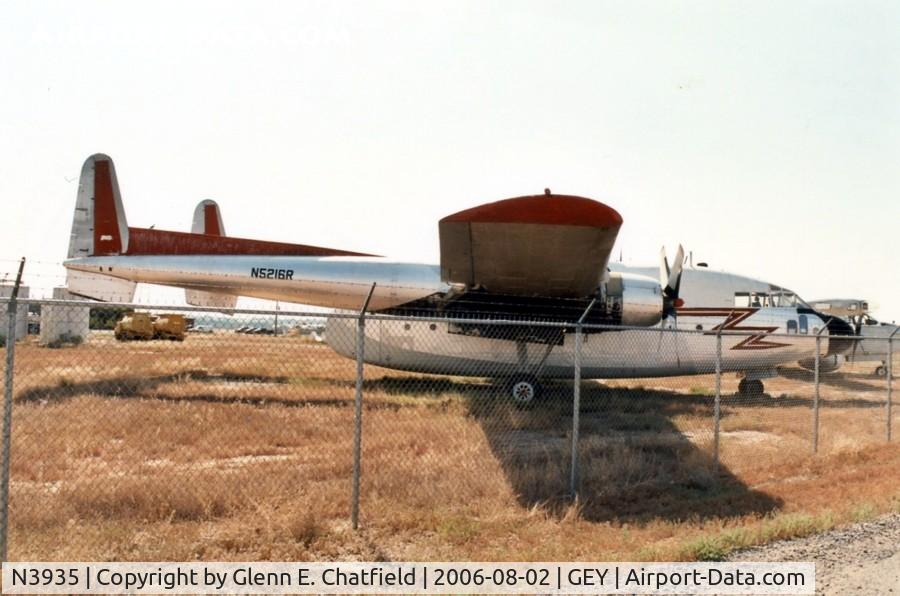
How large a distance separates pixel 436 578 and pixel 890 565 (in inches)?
144

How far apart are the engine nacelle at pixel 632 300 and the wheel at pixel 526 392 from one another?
2.35 metres

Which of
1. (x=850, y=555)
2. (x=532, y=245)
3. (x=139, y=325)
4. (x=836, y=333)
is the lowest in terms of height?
(x=139, y=325)

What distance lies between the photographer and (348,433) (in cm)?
1062

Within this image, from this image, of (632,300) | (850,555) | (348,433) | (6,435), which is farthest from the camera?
(632,300)

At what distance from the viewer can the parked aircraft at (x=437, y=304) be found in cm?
1390

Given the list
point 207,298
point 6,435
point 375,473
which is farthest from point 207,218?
point 6,435

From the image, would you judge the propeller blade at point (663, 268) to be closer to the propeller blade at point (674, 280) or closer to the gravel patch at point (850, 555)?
the propeller blade at point (674, 280)

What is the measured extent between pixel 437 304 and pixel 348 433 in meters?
5.24

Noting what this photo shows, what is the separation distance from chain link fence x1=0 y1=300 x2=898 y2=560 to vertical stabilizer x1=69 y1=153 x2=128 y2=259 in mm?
3334

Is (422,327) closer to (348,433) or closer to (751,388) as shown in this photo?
(348,433)

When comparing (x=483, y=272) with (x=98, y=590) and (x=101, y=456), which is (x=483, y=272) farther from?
(x=98, y=590)

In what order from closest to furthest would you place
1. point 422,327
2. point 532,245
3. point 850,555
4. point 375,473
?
point 850,555 → point 375,473 → point 532,245 → point 422,327

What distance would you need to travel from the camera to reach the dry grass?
19.2ft

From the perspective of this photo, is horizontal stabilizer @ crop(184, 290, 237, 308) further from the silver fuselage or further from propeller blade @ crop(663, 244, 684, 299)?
propeller blade @ crop(663, 244, 684, 299)
